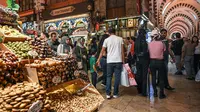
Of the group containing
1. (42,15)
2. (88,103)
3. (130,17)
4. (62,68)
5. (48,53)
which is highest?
(42,15)

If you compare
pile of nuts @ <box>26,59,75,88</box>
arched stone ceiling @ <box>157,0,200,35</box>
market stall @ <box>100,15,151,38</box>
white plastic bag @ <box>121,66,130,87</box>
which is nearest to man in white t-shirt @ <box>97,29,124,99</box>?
white plastic bag @ <box>121,66,130,87</box>

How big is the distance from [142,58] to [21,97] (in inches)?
134

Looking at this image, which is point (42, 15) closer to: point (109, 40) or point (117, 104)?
point (109, 40)

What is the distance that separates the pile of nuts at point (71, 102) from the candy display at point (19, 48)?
2.92 feet

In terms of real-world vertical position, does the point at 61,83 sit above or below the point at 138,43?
below

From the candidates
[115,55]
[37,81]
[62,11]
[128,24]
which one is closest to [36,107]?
[37,81]

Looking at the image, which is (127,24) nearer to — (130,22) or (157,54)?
(130,22)

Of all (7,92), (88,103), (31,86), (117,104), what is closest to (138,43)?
(117,104)

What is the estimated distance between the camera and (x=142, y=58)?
4.61 meters

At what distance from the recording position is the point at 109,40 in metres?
4.59

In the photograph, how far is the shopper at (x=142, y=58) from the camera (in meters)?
4.57

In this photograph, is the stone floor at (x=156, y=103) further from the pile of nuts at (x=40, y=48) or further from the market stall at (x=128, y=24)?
the market stall at (x=128, y=24)

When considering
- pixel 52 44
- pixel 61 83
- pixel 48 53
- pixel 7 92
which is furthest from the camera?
pixel 52 44

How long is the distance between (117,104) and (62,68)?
2.06 meters
